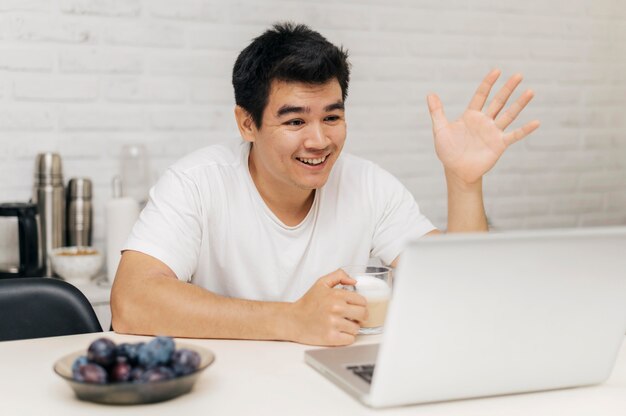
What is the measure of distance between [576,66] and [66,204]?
2.11 m

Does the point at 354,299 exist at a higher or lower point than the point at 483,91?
lower

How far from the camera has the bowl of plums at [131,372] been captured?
1.14 meters

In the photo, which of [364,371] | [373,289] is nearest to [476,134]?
[373,289]

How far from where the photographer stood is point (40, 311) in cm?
175

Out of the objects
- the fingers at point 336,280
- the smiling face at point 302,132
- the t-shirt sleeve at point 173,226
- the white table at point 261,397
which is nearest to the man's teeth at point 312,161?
the smiling face at point 302,132

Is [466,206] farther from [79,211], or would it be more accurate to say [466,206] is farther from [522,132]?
[79,211]

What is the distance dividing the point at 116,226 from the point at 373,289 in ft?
3.91

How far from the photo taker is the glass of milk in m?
1.58

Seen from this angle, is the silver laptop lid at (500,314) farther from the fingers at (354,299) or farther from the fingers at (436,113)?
the fingers at (436,113)

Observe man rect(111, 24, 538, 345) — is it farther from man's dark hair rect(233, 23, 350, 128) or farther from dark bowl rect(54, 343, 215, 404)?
dark bowl rect(54, 343, 215, 404)

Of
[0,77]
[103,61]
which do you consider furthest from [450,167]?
[0,77]

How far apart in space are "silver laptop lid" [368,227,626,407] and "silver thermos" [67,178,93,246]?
5.46ft

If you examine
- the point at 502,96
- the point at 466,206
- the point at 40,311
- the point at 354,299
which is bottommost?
the point at 40,311

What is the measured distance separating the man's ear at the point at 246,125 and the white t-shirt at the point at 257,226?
4 cm
